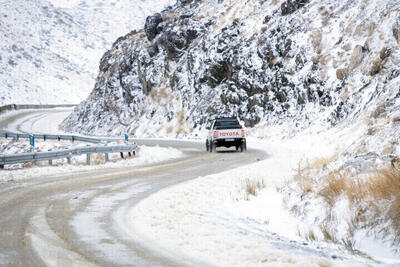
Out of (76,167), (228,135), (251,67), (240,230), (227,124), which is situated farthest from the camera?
(251,67)

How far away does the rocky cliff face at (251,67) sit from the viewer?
2762 centimetres

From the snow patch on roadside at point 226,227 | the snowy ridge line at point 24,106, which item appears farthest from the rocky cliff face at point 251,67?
the snowy ridge line at point 24,106

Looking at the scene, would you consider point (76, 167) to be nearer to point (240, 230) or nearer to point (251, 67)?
point (240, 230)

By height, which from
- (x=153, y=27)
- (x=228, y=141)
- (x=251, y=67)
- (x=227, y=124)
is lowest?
(x=228, y=141)

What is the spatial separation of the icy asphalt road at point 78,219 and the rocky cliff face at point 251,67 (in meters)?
9.56

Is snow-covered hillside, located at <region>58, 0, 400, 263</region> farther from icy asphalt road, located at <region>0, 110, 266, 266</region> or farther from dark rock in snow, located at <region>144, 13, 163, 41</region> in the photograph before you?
icy asphalt road, located at <region>0, 110, 266, 266</region>

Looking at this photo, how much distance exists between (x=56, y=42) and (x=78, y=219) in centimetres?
12859

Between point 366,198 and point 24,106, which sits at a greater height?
point 24,106

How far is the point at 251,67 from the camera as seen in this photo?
3747cm

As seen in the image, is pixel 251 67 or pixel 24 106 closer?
pixel 251 67

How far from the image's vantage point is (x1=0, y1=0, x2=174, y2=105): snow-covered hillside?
99.6m

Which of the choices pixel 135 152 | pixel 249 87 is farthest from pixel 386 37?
pixel 135 152

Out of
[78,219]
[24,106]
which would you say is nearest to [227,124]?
[78,219]

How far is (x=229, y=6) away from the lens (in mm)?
49594
